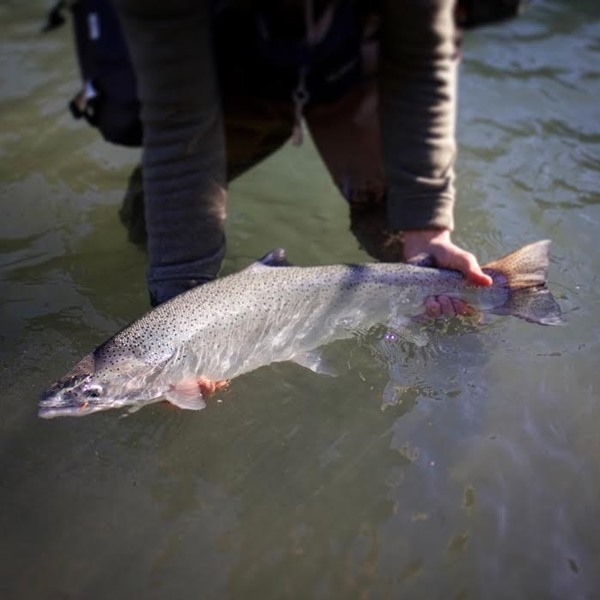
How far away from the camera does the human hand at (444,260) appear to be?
2.39 meters

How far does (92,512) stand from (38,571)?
217 millimetres

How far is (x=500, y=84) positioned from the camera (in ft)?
15.1

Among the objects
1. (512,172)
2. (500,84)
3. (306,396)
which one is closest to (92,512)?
(306,396)

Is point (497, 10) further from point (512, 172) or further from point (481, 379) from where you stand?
point (481, 379)

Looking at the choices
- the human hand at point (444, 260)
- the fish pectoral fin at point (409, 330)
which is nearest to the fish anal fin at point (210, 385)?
the fish pectoral fin at point (409, 330)

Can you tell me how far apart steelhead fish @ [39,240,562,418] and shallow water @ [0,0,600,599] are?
0.15m

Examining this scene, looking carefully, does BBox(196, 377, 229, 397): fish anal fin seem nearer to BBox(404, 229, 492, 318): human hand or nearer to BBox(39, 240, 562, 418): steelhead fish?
BBox(39, 240, 562, 418): steelhead fish

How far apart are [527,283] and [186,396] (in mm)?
1159

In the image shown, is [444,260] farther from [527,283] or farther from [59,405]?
[59,405]

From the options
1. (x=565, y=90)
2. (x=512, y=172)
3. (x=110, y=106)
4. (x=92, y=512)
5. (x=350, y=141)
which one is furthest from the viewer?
(x=565, y=90)

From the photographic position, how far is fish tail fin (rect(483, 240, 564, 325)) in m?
2.42

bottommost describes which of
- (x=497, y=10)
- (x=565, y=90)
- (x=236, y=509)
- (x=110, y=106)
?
(x=236, y=509)

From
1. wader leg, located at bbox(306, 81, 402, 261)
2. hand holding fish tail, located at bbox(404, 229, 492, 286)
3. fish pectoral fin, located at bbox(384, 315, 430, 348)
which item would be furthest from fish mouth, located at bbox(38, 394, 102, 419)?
wader leg, located at bbox(306, 81, 402, 261)

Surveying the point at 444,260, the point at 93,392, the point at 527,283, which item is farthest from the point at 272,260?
the point at 527,283
